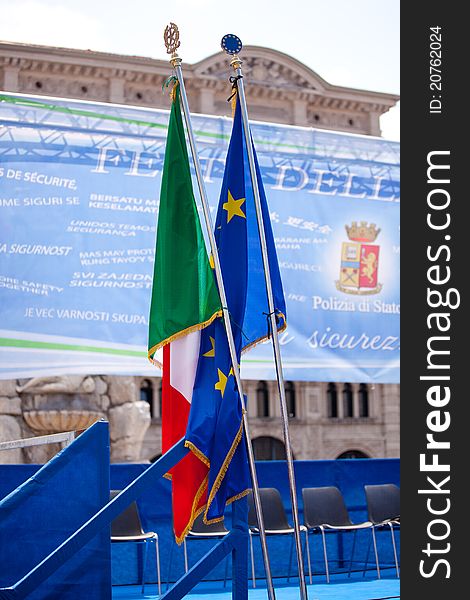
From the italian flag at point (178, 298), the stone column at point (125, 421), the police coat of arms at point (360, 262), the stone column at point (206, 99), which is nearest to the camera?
the italian flag at point (178, 298)

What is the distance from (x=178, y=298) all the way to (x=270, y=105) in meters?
40.2

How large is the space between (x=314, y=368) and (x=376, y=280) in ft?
5.11

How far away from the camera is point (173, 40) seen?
7312 mm

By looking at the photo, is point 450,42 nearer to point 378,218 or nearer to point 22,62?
point 378,218

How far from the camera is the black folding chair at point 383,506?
35.0 feet

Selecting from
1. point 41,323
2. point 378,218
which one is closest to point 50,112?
point 41,323

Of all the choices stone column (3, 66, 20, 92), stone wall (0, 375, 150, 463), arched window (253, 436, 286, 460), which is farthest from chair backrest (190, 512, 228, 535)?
stone column (3, 66, 20, 92)

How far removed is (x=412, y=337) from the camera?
536 cm

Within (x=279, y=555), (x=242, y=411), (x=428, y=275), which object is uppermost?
(x=428, y=275)

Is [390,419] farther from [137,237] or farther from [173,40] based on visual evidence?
[173,40]

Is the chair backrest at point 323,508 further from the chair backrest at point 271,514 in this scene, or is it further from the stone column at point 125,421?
the stone column at point 125,421

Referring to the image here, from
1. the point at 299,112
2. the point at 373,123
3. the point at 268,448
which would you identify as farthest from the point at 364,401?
the point at 299,112

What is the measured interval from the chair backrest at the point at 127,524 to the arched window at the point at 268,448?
1327 inches

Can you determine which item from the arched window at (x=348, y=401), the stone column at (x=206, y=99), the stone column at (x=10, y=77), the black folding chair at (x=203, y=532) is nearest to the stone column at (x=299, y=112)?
the stone column at (x=206, y=99)
